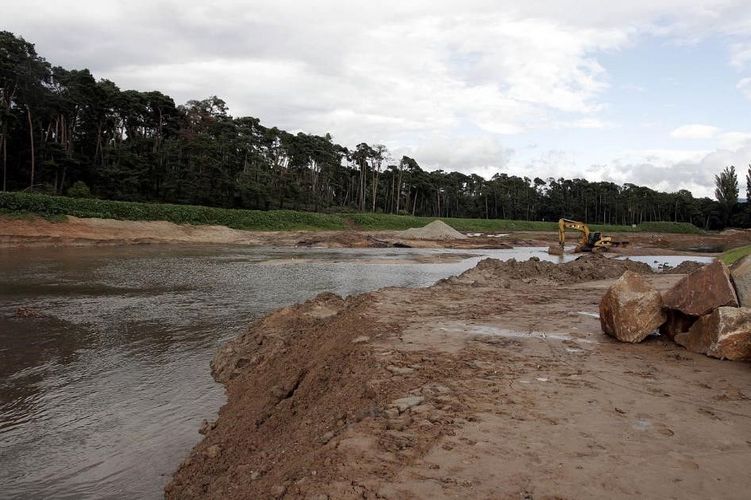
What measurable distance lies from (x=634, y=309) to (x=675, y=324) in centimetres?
60

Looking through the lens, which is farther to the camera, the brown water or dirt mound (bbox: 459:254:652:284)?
dirt mound (bbox: 459:254:652:284)

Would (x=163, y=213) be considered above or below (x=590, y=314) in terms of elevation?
above

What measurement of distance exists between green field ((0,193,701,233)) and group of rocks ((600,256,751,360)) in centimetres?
3805

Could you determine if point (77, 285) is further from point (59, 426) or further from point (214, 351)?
point (59, 426)

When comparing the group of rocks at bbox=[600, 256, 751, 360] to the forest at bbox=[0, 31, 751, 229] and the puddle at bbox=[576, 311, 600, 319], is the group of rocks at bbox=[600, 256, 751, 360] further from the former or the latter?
→ the forest at bbox=[0, 31, 751, 229]

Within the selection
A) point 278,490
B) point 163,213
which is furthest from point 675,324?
point 163,213

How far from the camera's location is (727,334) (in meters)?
6.32

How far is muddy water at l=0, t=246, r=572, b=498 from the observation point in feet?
16.9

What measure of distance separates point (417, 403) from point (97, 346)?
7.61 meters

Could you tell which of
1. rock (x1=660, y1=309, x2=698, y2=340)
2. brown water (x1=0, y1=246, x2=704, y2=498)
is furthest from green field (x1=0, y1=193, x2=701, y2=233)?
rock (x1=660, y1=309, x2=698, y2=340)

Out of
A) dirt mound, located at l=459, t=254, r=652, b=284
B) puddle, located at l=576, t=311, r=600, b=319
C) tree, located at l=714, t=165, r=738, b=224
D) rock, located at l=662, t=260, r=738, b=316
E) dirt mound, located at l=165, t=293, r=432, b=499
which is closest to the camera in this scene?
dirt mound, located at l=165, t=293, r=432, b=499

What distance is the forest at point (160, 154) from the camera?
48125 mm

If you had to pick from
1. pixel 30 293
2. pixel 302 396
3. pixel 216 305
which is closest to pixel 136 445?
pixel 302 396

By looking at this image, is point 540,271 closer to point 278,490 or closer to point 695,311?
point 695,311
